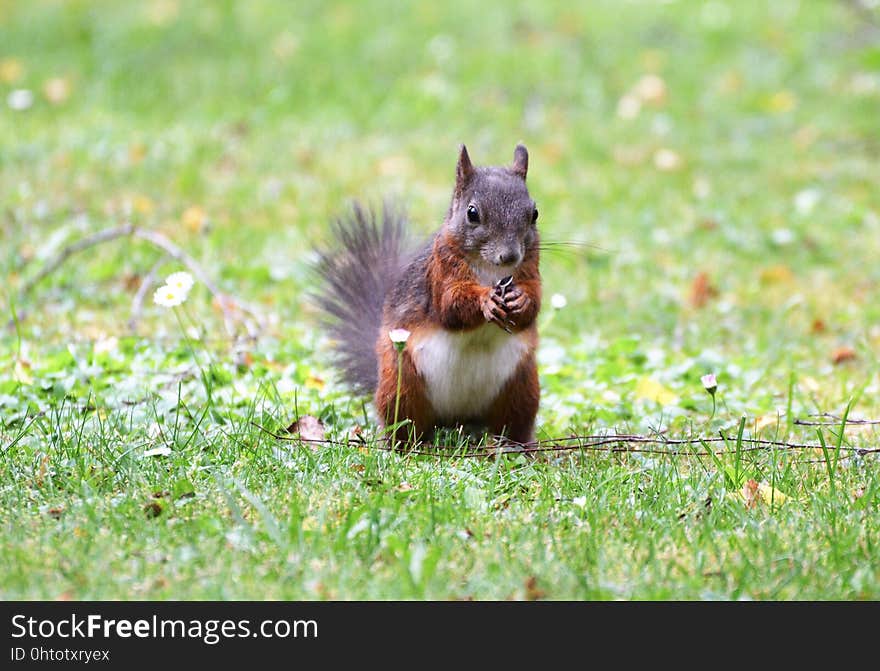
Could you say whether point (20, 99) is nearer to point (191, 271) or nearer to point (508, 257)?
point (191, 271)

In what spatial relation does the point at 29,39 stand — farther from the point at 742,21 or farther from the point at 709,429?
the point at 709,429

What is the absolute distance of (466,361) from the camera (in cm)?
294

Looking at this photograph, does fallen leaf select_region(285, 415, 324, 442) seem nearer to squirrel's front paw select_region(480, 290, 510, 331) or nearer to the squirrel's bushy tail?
the squirrel's bushy tail

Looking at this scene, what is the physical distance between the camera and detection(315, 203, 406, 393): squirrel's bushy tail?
3377 millimetres

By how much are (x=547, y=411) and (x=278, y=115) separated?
3.87 m

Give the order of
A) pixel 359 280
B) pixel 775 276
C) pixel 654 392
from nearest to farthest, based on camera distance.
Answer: pixel 359 280
pixel 654 392
pixel 775 276

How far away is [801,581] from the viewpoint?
218cm

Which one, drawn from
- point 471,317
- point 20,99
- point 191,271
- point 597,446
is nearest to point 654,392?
point 597,446

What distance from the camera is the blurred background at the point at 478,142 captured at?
4.83 m

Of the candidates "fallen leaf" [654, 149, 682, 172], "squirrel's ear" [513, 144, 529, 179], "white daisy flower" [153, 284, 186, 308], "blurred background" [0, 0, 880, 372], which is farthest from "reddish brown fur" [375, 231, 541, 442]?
→ "fallen leaf" [654, 149, 682, 172]

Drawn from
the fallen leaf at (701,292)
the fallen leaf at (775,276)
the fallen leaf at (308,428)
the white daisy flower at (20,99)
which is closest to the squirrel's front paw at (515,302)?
the fallen leaf at (308,428)

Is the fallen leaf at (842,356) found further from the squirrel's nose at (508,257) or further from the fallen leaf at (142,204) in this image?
the fallen leaf at (142,204)

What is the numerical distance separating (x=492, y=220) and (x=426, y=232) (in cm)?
144

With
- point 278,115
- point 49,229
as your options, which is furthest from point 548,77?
point 49,229
